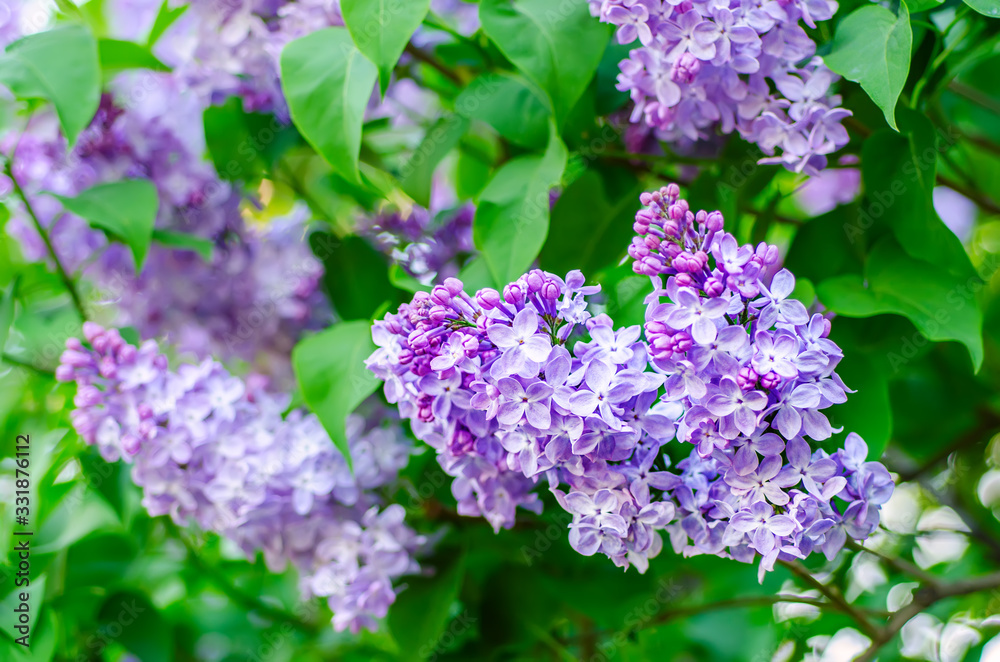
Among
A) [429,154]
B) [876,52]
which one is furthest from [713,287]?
[429,154]

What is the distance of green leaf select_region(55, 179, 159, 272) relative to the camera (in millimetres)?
977

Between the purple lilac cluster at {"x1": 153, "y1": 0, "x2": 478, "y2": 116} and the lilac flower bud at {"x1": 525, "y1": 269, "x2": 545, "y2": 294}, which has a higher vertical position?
the lilac flower bud at {"x1": 525, "y1": 269, "x2": 545, "y2": 294}

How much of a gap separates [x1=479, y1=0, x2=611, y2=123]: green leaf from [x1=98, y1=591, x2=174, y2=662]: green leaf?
886 mm

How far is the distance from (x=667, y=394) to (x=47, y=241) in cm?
93

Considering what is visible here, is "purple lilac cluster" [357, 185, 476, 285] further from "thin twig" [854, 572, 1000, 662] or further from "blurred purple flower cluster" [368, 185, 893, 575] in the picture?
"thin twig" [854, 572, 1000, 662]

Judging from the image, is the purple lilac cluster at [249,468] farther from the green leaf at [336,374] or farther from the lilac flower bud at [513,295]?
the lilac flower bud at [513,295]

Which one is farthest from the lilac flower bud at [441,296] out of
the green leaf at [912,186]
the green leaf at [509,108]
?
the green leaf at [912,186]

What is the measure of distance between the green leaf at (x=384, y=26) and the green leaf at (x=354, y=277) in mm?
421

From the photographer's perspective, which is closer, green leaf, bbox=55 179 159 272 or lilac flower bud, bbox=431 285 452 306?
lilac flower bud, bbox=431 285 452 306

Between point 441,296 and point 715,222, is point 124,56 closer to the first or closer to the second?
point 441,296

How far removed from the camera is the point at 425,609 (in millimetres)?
959

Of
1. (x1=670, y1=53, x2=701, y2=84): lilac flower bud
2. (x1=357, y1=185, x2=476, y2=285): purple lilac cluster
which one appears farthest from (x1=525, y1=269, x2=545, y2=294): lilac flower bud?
(x1=357, y1=185, x2=476, y2=285): purple lilac cluster

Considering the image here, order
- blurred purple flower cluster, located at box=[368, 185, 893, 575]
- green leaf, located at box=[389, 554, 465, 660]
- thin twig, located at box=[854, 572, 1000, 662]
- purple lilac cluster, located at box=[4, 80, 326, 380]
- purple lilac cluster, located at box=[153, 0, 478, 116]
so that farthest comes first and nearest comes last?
purple lilac cluster, located at box=[4, 80, 326, 380] → purple lilac cluster, located at box=[153, 0, 478, 116] → green leaf, located at box=[389, 554, 465, 660] → thin twig, located at box=[854, 572, 1000, 662] → blurred purple flower cluster, located at box=[368, 185, 893, 575]

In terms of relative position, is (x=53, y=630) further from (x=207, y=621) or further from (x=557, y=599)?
(x=557, y=599)
